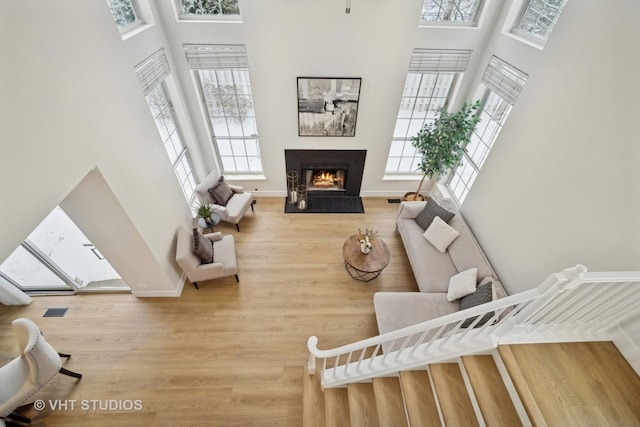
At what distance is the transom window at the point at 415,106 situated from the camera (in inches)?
180

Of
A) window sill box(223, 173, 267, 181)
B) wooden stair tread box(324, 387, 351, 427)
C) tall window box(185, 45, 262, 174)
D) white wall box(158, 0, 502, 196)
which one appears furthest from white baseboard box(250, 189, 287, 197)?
wooden stair tread box(324, 387, 351, 427)

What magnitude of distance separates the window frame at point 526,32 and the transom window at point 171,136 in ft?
15.9

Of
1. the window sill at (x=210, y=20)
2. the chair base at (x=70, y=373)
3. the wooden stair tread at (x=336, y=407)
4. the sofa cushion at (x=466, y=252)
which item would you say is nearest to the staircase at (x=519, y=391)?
the wooden stair tread at (x=336, y=407)

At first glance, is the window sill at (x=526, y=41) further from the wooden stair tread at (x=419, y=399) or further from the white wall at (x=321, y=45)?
the wooden stair tread at (x=419, y=399)

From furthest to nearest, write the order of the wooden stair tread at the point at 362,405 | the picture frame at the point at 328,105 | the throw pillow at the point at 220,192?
the throw pillow at the point at 220,192
the picture frame at the point at 328,105
the wooden stair tread at the point at 362,405

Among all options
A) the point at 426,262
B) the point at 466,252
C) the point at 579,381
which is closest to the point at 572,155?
the point at 466,252

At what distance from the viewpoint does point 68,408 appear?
303cm

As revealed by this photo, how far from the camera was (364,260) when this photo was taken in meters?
4.18

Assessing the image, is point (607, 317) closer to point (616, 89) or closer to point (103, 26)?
point (616, 89)

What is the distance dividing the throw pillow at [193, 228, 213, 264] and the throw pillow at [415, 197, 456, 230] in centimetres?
329

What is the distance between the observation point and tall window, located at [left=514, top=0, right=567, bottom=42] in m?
3.24

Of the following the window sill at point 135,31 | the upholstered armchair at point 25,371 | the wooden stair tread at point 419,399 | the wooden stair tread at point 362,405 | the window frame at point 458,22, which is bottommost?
the wooden stair tread at point 362,405

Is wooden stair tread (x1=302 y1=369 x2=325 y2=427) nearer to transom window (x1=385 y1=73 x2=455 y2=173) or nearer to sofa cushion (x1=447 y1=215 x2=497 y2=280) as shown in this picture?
sofa cushion (x1=447 y1=215 x2=497 y2=280)

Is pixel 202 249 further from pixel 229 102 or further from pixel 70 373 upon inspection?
pixel 229 102
